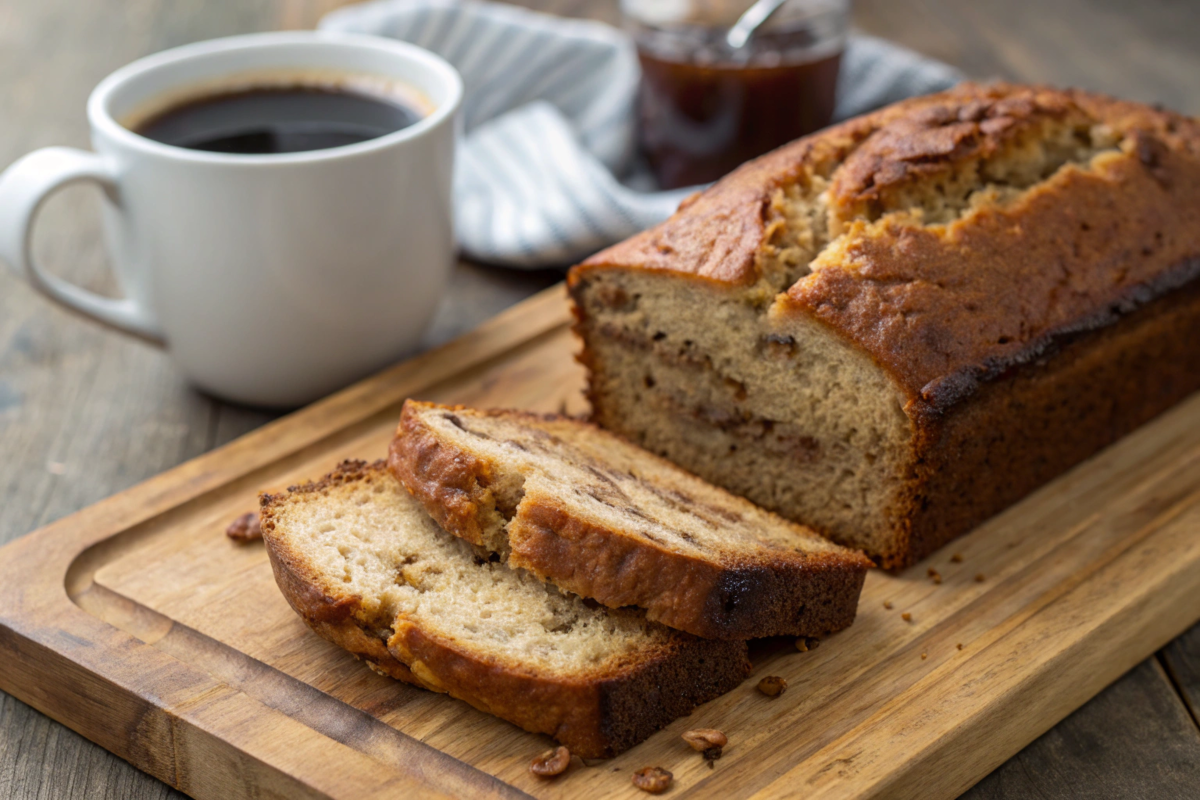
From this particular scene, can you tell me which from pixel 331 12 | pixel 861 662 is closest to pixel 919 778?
pixel 861 662

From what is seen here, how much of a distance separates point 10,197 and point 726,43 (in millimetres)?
2187

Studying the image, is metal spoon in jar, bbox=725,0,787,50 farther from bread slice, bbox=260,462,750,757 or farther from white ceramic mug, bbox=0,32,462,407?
bread slice, bbox=260,462,750,757

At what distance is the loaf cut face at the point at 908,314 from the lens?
8.44ft

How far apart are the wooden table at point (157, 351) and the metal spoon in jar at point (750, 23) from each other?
3.24 ft

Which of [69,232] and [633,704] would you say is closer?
[633,704]

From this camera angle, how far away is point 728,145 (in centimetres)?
408

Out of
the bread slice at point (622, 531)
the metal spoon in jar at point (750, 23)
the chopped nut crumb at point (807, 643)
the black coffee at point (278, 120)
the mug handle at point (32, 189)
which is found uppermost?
the metal spoon in jar at point (750, 23)

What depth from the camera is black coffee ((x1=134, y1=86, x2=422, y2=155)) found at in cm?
315

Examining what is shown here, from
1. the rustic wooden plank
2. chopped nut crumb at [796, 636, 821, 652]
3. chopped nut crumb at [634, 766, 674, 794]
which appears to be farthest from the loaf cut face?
chopped nut crumb at [634, 766, 674, 794]

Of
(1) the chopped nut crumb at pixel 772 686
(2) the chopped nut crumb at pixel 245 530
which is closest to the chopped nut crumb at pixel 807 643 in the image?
(1) the chopped nut crumb at pixel 772 686

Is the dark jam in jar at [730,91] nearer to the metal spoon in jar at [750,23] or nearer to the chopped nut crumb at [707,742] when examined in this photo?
the metal spoon in jar at [750,23]

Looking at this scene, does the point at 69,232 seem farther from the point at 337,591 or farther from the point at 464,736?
the point at 464,736

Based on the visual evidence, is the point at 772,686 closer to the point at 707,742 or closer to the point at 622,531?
the point at 707,742

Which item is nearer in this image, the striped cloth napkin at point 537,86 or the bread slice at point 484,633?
the bread slice at point 484,633
